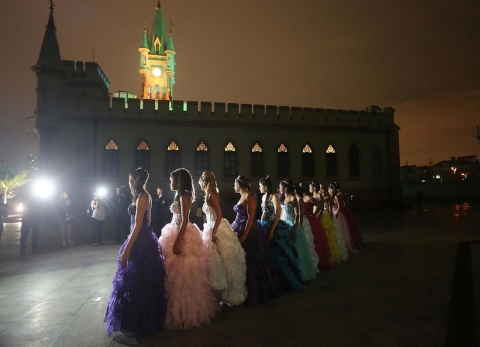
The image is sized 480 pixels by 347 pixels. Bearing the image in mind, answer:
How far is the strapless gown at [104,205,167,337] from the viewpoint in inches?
139

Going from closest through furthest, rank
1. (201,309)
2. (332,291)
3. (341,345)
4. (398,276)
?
1. (341,345)
2. (201,309)
3. (332,291)
4. (398,276)

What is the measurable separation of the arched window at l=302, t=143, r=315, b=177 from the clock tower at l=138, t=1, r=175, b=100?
2645cm

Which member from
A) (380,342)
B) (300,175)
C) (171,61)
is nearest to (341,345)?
(380,342)

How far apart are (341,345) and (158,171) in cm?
1921

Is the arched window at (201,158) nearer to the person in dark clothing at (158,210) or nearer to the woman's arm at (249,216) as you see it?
the person in dark clothing at (158,210)

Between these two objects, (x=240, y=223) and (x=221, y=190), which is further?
(x=221, y=190)

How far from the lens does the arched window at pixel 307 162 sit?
2411 cm

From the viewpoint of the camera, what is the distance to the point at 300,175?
2380 centimetres

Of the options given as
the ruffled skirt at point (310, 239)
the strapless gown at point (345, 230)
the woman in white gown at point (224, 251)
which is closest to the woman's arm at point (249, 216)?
the woman in white gown at point (224, 251)

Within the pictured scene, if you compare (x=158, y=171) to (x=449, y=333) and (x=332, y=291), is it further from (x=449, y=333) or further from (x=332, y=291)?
(x=449, y=333)

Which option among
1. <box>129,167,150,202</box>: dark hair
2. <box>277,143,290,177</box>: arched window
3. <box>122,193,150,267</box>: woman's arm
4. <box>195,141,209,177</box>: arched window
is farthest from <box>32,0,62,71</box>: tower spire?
<box>122,193,150,267</box>: woman's arm

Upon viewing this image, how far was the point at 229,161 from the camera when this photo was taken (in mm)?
22562

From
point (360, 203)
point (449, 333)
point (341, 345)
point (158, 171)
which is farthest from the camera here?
point (360, 203)

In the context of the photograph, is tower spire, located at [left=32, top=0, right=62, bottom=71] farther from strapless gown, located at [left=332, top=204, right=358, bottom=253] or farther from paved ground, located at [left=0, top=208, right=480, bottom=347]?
strapless gown, located at [left=332, top=204, right=358, bottom=253]
